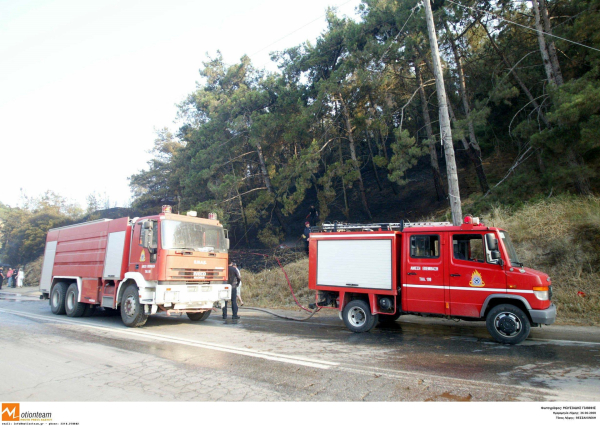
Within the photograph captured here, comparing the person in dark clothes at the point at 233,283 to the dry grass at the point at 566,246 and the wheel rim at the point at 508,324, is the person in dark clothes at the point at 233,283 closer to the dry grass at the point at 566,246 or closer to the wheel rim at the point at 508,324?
the wheel rim at the point at 508,324

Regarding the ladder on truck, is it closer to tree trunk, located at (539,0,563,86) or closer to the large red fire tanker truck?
the large red fire tanker truck

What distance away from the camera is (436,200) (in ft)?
78.2

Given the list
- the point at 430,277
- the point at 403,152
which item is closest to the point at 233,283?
the point at 430,277

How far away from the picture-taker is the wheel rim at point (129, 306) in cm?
995

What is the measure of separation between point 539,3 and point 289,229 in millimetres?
21277

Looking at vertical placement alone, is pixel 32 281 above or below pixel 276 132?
below

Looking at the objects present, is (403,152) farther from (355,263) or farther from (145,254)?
(145,254)

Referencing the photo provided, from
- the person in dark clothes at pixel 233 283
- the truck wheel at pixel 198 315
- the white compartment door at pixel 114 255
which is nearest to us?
the white compartment door at pixel 114 255

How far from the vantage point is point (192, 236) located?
1046 cm

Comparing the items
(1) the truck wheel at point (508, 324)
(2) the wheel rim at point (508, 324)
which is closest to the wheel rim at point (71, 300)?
(1) the truck wheel at point (508, 324)

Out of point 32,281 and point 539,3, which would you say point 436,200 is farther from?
point 32,281

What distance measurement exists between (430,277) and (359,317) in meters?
2.07

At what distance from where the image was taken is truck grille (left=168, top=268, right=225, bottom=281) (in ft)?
31.9
